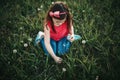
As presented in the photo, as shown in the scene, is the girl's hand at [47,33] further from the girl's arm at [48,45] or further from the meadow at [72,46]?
the meadow at [72,46]

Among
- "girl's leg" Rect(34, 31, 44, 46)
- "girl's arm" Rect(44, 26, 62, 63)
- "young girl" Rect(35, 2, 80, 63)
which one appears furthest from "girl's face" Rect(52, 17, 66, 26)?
"girl's leg" Rect(34, 31, 44, 46)

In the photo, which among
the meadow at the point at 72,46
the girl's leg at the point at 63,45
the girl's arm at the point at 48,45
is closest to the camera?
the meadow at the point at 72,46

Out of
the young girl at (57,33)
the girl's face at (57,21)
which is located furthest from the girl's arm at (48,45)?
the girl's face at (57,21)

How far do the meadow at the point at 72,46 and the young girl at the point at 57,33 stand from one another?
89 millimetres

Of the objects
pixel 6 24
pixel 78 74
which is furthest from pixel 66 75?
pixel 6 24

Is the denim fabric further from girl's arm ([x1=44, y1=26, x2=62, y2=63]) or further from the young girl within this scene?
girl's arm ([x1=44, y1=26, x2=62, y2=63])

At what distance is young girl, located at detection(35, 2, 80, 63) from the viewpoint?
11.3 feet

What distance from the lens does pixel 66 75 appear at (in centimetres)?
334

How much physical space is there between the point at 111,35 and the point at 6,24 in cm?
149

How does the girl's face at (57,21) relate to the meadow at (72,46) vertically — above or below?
above

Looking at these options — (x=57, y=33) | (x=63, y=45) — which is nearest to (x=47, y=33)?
(x=57, y=33)

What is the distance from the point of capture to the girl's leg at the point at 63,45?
3.60 m

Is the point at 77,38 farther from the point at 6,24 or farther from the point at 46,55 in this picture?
the point at 6,24

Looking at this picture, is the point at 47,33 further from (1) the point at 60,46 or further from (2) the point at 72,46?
(2) the point at 72,46
